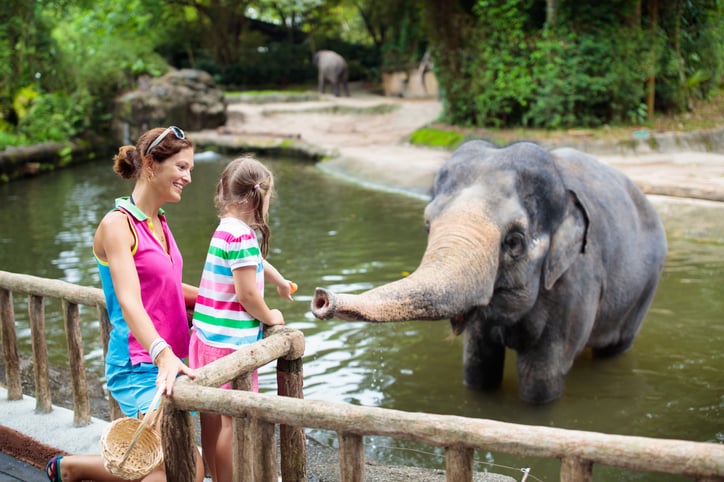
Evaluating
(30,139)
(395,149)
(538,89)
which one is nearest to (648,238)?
(538,89)

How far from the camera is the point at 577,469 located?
2.11m

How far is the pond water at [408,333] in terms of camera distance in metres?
5.06

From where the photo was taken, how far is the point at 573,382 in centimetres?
566

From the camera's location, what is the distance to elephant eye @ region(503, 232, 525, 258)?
443 cm

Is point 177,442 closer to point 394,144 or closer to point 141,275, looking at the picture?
point 141,275

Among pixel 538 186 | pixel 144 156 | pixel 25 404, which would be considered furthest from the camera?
pixel 538 186

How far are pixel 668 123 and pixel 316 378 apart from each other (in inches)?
463

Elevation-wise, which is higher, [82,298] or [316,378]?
[82,298]

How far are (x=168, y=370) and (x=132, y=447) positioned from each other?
0.88 feet

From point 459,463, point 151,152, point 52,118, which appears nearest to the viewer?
point 459,463

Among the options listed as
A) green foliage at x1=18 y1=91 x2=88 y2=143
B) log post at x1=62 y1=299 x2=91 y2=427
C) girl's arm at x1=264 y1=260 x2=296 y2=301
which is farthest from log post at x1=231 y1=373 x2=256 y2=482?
green foliage at x1=18 y1=91 x2=88 y2=143

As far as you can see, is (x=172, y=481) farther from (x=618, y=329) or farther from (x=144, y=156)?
(x=618, y=329)

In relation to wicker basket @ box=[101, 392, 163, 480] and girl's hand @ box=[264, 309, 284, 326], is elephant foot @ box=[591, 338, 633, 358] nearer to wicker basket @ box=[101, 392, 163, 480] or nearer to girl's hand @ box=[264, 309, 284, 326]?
girl's hand @ box=[264, 309, 284, 326]

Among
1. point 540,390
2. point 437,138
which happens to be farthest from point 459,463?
point 437,138
